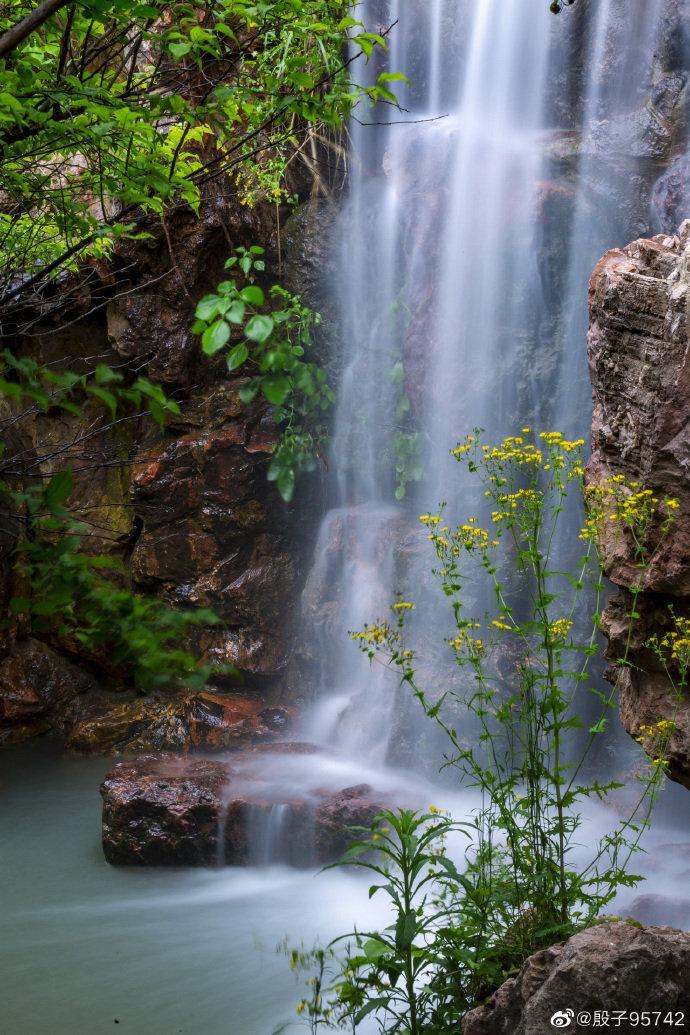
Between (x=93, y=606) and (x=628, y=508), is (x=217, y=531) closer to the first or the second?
(x=628, y=508)

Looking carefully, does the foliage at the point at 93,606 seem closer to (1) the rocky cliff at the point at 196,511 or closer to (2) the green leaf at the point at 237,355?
(2) the green leaf at the point at 237,355

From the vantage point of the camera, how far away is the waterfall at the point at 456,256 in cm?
728

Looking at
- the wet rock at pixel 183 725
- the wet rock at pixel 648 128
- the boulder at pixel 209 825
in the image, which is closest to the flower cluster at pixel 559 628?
the boulder at pixel 209 825

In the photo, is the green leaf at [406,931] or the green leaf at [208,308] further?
the green leaf at [406,931]

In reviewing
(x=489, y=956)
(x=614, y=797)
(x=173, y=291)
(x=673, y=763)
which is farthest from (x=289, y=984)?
(x=173, y=291)

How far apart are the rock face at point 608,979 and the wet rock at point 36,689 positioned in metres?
6.79

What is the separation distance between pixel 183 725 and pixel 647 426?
17.4ft

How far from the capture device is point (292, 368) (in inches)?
60.2

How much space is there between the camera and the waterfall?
7.28 metres

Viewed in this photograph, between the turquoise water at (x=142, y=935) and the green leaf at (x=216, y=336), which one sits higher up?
the green leaf at (x=216, y=336)

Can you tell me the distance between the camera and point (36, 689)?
8305 millimetres

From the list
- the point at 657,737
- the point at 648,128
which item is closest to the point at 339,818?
the point at 657,737

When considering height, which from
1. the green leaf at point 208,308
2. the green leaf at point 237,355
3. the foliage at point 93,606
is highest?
the green leaf at point 208,308

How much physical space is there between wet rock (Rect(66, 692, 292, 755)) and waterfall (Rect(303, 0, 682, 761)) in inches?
18.5
